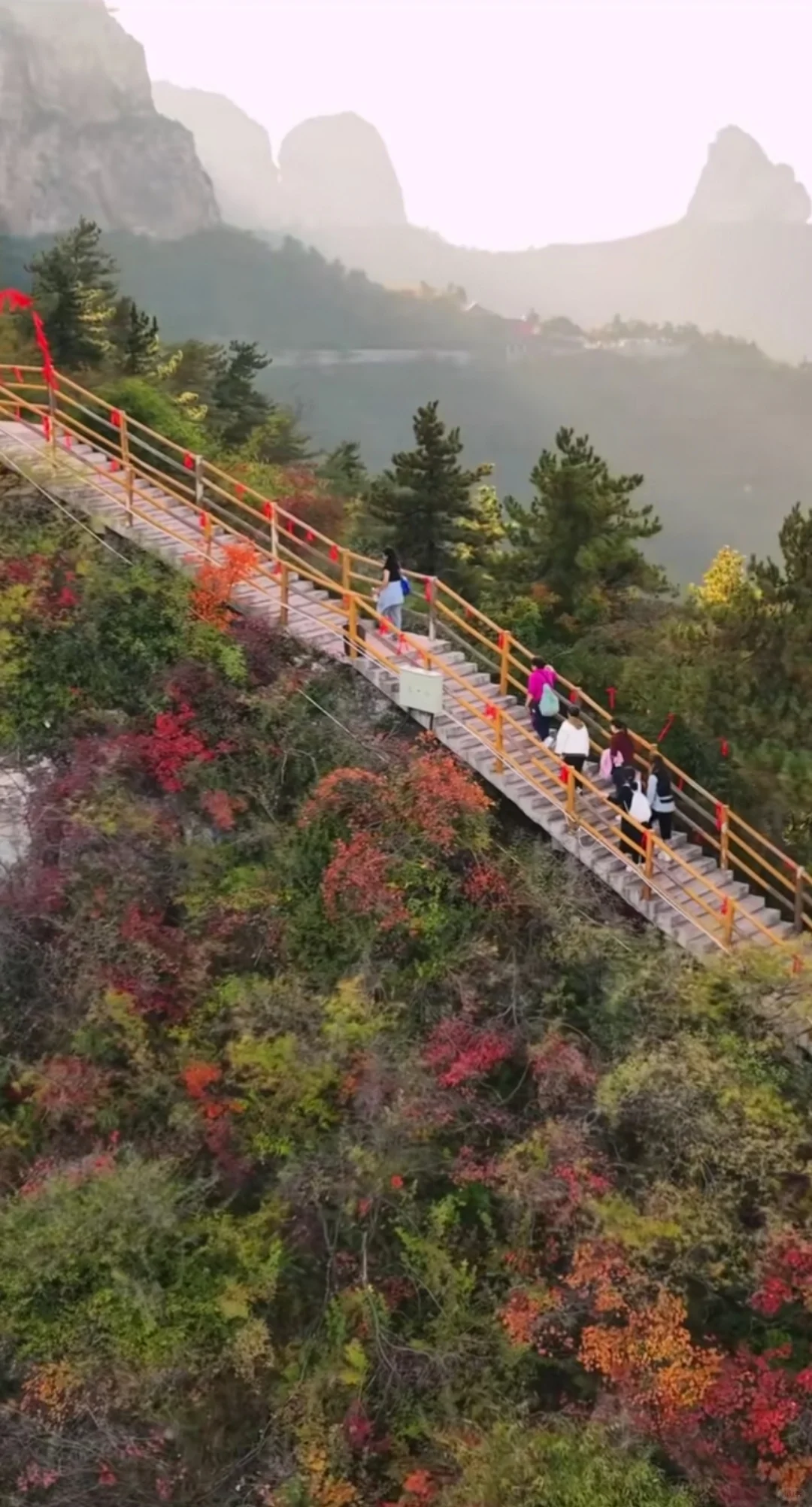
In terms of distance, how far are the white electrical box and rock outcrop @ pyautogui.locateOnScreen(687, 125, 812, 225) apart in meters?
84.4

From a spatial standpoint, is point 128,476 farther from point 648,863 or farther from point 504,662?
point 648,863

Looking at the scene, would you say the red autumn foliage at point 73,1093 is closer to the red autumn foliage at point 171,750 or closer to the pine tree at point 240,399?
the red autumn foliage at point 171,750

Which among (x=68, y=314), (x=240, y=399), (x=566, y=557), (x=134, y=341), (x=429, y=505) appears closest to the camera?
(x=566, y=557)

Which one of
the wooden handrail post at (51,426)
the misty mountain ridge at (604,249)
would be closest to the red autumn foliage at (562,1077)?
the wooden handrail post at (51,426)

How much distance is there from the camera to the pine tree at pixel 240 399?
25016 mm

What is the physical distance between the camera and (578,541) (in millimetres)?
16188

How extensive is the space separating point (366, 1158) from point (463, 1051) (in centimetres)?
142

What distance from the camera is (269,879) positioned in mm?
10930

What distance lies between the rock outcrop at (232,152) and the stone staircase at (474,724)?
53.5 m

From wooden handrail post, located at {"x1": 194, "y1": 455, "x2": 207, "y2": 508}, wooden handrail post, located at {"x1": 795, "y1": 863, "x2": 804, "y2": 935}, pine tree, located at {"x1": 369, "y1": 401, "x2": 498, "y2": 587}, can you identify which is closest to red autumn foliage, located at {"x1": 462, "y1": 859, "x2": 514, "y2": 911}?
wooden handrail post, located at {"x1": 795, "y1": 863, "x2": 804, "y2": 935}

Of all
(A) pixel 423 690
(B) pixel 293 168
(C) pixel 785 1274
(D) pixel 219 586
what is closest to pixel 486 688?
(A) pixel 423 690

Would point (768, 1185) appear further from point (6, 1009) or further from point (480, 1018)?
point (6, 1009)

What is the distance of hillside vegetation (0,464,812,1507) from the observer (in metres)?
7.90

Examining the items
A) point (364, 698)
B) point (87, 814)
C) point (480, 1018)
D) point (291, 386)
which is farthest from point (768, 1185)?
point (291, 386)
